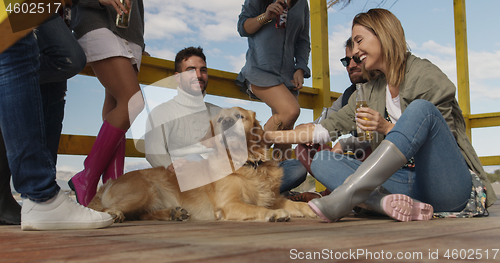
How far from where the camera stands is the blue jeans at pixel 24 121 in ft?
4.45

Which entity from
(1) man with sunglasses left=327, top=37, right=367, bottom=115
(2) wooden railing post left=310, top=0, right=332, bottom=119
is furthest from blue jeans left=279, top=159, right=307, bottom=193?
(2) wooden railing post left=310, top=0, right=332, bottom=119

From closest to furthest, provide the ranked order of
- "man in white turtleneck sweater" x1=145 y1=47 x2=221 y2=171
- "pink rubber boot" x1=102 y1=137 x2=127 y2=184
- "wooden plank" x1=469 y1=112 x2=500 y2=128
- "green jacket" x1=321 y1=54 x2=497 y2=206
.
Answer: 1. "green jacket" x1=321 y1=54 x2=497 y2=206
2. "pink rubber boot" x1=102 y1=137 x2=127 y2=184
3. "man in white turtleneck sweater" x1=145 y1=47 x2=221 y2=171
4. "wooden plank" x1=469 y1=112 x2=500 y2=128

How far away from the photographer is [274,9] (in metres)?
2.91

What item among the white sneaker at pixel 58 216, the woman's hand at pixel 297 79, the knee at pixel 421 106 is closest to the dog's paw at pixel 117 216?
the white sneaker at pixel 58 216

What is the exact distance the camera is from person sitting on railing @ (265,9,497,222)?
1535mm

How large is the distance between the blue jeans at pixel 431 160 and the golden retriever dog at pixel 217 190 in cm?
77

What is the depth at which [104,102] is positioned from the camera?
243 cm

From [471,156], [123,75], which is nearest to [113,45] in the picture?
[123,75]

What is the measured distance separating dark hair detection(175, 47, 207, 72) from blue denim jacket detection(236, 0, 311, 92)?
396 millimetres

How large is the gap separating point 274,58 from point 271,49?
82mm

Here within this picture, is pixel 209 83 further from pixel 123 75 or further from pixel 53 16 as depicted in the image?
pixel 53 16

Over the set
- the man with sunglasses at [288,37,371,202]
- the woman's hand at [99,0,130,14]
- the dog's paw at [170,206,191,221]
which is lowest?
the dog's paw at [170,206,191,221]

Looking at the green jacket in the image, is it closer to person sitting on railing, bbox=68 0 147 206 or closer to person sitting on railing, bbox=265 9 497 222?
person sitting on railing, bbox=265 9 497 222

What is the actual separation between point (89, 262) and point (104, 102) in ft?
6.00
